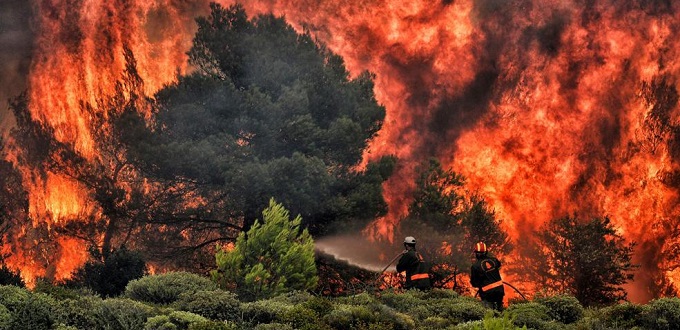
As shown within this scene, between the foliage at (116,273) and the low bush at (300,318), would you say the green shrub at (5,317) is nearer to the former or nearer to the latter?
the low bush at (300,318)

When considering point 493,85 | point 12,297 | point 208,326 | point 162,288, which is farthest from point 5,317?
point 493,85

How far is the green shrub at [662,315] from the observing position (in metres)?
21.0

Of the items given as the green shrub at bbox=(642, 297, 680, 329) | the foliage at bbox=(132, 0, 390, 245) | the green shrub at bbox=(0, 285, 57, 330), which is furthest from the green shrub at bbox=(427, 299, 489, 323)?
the foliage at bbox=(132, 0, 390, 245)

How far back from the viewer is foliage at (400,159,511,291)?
37.2 metres

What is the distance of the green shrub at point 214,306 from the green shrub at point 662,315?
888 centimetres

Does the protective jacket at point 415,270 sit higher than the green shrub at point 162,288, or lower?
higher

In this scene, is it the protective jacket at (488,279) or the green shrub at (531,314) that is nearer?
the green shrub at (531,314)

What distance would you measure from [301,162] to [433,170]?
6464 mm

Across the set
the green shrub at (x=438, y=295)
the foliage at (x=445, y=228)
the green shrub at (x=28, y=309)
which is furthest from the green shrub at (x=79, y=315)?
the foliage at (x=445, y=228)

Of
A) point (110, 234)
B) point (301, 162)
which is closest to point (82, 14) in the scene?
point (110, 234)

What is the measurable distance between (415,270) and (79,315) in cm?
1005

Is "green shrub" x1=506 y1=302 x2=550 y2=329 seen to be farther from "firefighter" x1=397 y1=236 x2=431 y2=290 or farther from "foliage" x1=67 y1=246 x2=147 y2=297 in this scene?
"foliage" x1=67 y1=246 x2=147 y2=297

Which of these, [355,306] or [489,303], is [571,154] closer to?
[489,303]

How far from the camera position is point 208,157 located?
117 ft
